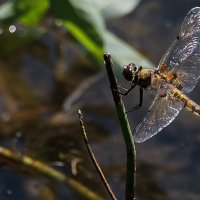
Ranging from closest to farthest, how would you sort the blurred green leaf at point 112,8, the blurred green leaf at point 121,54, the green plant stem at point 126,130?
the green plant stem at point 126,130 → the blurred green leaf at point 121,54 → the blurred green leaf at point 112,8

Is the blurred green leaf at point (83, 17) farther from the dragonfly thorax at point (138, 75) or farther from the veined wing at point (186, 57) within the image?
the dragonfly thorax at point (138, 75)

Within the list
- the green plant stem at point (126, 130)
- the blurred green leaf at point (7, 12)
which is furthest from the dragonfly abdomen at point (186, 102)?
the blurred green leaf at point (7, 12)

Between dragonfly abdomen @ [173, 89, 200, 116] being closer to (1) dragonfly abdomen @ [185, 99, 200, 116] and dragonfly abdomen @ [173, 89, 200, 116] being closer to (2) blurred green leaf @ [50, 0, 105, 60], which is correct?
(1) dragonfly abdomen @ [185, 99, 200, 116]

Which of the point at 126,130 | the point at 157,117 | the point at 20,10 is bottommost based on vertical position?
the point at 126,130

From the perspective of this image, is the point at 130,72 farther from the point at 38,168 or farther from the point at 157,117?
the point at 38,168

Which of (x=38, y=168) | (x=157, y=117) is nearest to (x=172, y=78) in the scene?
(x=157, y=117)

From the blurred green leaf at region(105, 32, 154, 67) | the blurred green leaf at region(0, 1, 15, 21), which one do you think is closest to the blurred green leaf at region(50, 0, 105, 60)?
the blurred green leaf at region(105, 32, 154, 67)

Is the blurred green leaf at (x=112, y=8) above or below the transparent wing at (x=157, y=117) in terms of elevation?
above
